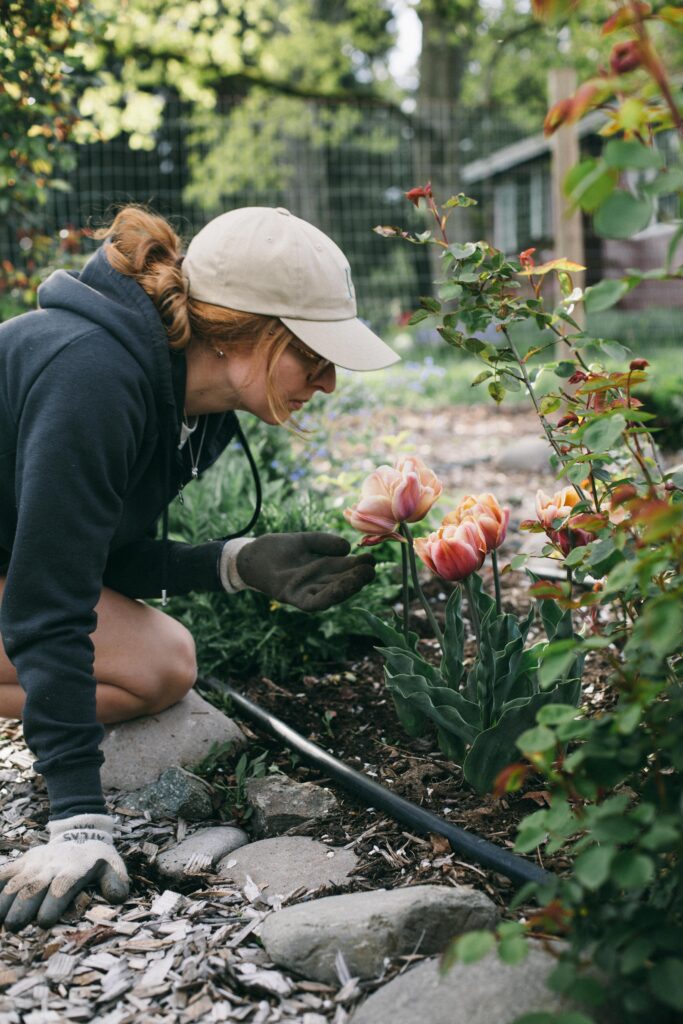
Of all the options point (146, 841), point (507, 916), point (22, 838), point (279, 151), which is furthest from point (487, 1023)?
point (279, 151)

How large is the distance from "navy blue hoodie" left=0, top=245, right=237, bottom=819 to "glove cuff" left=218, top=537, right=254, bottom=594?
44cm

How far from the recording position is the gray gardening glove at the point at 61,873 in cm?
161

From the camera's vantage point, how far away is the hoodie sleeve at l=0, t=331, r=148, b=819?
5.53 feet

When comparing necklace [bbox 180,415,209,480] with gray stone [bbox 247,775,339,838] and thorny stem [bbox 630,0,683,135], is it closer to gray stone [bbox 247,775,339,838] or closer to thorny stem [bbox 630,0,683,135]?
gray stone [bbox 247,775,339,838]

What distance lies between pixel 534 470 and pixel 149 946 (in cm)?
425

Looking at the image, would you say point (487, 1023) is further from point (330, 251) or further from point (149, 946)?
point (330, 251)

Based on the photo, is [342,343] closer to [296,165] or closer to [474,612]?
[474,612]

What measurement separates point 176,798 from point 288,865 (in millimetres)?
391

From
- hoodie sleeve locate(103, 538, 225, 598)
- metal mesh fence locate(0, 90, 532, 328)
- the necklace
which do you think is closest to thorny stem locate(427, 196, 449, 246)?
the necklace

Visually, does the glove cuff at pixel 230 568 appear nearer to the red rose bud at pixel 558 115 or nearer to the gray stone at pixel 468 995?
the gray stone at pixel 468 995

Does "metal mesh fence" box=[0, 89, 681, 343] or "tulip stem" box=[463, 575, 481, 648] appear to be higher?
"metal mesh fence" box=[0, 89, 681, 343]

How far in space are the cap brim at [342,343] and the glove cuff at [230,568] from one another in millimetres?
617

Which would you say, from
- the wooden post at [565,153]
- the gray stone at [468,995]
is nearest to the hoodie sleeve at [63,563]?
the gray stone at [468,995]

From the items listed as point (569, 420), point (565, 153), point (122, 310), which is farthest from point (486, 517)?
point (565, 153)
